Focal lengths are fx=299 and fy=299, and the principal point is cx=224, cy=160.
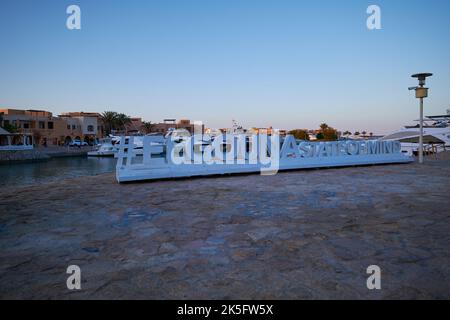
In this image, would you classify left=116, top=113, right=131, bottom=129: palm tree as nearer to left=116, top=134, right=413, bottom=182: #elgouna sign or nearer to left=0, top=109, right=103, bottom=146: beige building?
left=0, top=109, right=103, bottom=146: beige building

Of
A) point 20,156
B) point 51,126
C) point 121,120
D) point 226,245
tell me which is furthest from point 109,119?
point 226,245

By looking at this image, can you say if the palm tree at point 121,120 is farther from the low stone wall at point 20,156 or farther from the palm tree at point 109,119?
the low stone wall at point 20,156

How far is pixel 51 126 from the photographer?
61.2 m

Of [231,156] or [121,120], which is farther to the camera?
[121,120]

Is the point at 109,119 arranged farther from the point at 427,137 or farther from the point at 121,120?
the point at 427,137

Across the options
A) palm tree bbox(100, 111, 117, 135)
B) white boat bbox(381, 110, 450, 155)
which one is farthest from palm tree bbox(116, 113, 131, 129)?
white boat bbox(381, 110, 450, 155)

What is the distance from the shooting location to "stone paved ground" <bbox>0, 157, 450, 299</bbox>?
254cm

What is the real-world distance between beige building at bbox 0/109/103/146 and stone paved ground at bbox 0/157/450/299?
59.5 m

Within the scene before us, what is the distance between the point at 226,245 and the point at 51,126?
224ft

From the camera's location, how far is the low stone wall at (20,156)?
39281 mm

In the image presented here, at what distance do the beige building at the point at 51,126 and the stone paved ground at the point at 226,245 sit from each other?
5949 cm

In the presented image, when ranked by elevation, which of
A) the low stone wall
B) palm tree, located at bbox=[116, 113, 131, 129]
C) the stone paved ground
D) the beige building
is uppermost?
palm tree, located at bbox=[116, 113, 131, 129]

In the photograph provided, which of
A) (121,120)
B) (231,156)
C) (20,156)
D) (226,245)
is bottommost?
(226,245)

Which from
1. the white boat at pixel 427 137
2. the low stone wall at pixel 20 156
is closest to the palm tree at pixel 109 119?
the low stone wall at pixel 20 156
